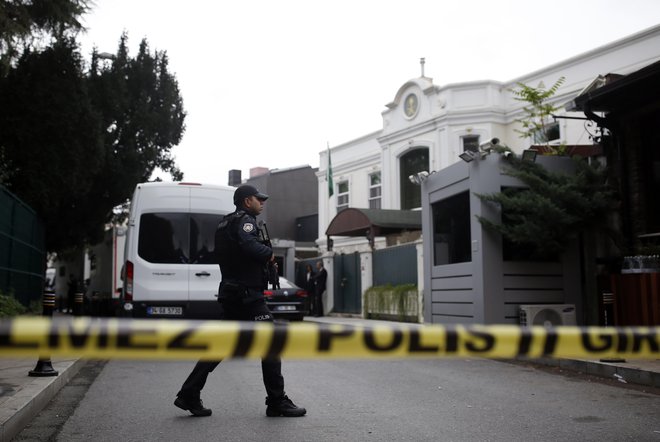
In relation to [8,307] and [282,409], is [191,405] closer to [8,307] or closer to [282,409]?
[282,409]

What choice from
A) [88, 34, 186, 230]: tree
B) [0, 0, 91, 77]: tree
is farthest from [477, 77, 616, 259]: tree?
[88, 34, 186, 230]: tree

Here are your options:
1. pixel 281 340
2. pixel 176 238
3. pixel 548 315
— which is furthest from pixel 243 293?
pixel 548 315

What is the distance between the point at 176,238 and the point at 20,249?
6711 mm

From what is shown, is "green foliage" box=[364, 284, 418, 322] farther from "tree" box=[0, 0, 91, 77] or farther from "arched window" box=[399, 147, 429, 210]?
"tree" box=[0, 0, 91, 77]

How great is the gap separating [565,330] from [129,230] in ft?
28.8

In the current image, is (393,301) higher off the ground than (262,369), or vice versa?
(393,301)

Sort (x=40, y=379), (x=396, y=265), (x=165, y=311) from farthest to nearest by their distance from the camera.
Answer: (x=396, y=265), (x=165, y=311), (x=40, y=379)

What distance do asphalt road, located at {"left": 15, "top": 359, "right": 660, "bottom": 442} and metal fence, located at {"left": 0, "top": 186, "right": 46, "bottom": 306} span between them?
5.82 metres

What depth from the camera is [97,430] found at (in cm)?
507

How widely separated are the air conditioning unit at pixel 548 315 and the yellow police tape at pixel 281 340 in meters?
8.54

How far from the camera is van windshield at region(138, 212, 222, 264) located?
10.2 metres

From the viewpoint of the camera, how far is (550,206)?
33.7 ft

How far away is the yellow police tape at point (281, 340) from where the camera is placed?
2.12 meters

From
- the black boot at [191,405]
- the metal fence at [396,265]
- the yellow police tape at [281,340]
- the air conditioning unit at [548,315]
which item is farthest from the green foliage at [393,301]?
the yellow police tape at [281,340]
